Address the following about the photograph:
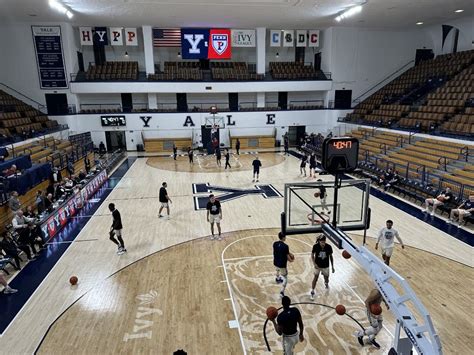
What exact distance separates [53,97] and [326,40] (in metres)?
24.5

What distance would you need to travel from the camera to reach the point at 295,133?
108 ft

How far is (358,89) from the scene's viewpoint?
3180cm

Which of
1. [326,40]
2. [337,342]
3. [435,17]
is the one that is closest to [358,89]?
[326,40]

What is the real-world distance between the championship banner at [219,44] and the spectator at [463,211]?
22192mm

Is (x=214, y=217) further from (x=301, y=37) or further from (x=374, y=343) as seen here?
(x=301, y=37)

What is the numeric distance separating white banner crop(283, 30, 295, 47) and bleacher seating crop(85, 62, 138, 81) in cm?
1351

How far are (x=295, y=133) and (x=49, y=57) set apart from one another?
22.4 metres

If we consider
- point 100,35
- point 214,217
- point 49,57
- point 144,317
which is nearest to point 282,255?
point 144,317

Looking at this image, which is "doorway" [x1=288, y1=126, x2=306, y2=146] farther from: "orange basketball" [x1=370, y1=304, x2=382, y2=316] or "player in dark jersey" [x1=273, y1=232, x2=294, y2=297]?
"orange basketball" [x1=370, y1=304, x2=382, y2=316]

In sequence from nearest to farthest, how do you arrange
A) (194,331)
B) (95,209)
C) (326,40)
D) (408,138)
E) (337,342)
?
(337,342), (194,331), (95,209), (408,138), (326,40)

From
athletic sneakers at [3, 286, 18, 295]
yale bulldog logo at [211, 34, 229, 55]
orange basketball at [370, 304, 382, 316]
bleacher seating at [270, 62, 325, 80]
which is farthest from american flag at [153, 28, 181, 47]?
orange basketball at [370, 304, 382, 316]

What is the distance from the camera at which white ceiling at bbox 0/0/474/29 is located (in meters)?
21.2

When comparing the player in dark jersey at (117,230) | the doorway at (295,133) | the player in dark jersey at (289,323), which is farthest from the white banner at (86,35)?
the player in dark jersey at (289,323)

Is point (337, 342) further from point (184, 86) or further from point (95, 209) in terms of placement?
point (184, 86)
